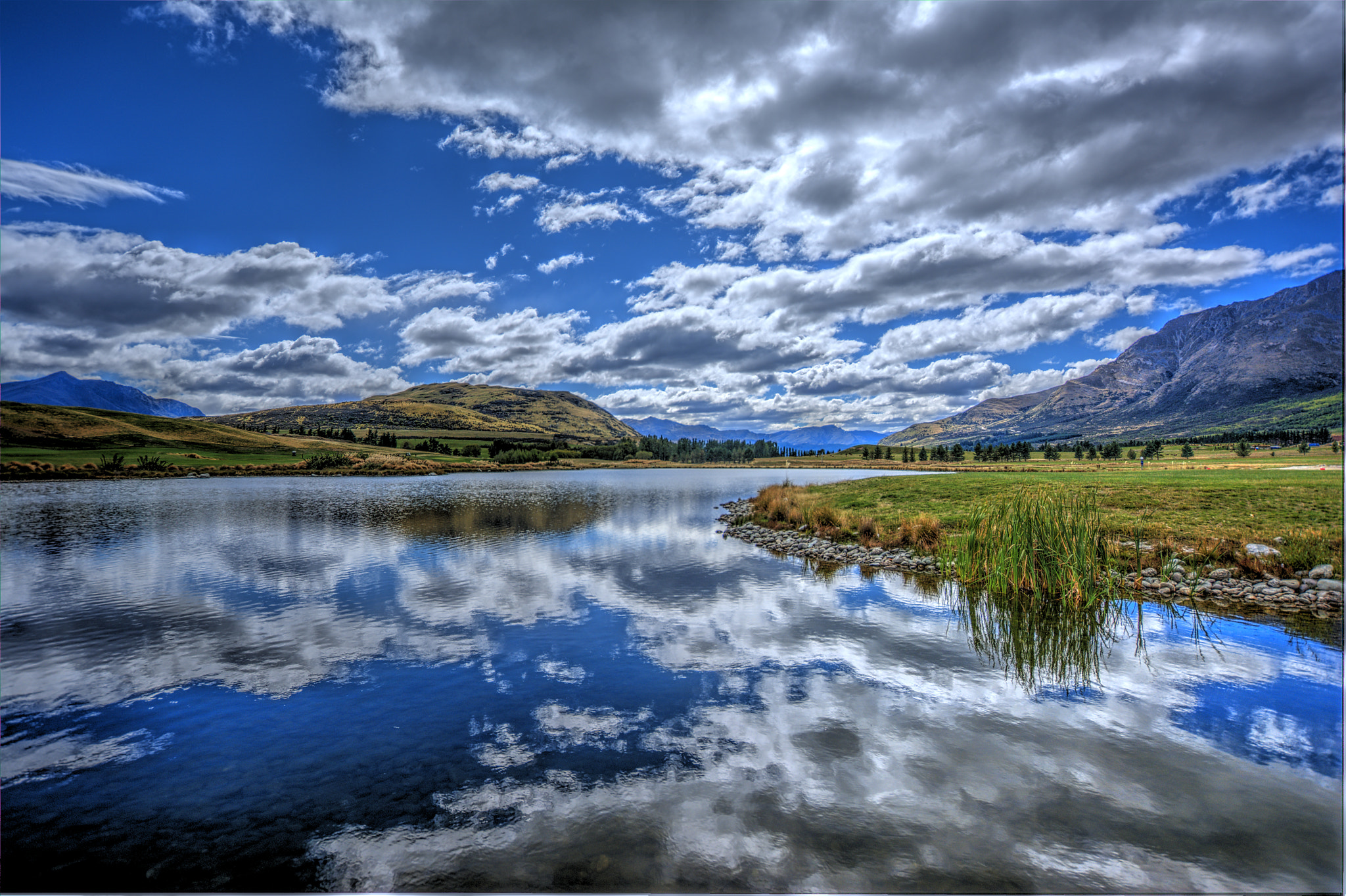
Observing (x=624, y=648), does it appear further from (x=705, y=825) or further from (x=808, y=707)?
(x=705, y=825)

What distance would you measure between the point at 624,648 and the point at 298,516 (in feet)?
→ 126

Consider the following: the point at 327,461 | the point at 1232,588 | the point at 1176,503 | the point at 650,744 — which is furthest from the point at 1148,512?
the point at 327,461

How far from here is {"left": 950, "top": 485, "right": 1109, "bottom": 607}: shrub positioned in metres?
16.8

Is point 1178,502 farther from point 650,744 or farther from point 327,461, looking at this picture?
point 327,461

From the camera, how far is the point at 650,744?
29.0ft

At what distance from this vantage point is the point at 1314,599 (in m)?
16.1

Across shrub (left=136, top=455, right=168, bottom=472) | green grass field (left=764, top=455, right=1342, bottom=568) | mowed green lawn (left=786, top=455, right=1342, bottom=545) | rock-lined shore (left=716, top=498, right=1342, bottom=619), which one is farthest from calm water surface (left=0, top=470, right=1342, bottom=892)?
shrub (left=136, top=455, right=168, bottom=472)

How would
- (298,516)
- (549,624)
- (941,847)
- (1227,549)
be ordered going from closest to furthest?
(941,847) < (549,624) < (1227,549) < (298,516)

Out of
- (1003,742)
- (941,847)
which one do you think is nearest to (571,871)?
(941,847)

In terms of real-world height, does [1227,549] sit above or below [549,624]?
above

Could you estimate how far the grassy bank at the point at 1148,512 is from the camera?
1975cm

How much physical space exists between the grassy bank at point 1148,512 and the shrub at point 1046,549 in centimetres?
69

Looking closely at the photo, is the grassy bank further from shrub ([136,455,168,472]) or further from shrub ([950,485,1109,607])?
shrub ([136,455,168,472])

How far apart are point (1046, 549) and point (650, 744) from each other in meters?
15.4
